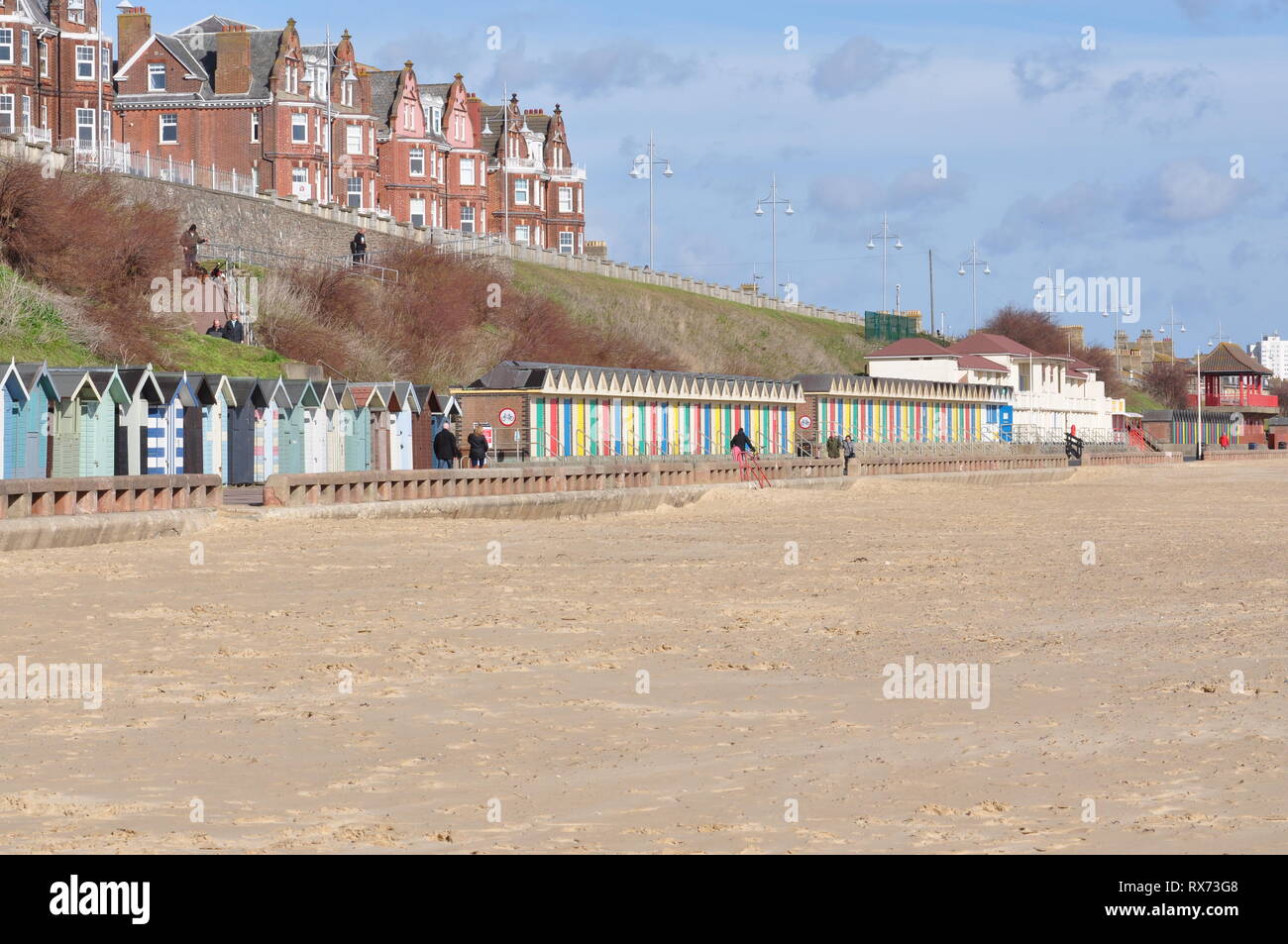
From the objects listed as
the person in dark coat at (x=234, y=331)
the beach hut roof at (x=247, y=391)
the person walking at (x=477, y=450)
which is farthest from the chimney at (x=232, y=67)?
the beach hut roof at (x=247, y=391)

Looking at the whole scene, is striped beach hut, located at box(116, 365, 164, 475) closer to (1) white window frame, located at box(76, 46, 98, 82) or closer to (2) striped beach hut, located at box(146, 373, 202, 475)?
(2) striped beach hut, located at box(146, 373, 202, 475)

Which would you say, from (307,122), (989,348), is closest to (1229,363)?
(989,348)

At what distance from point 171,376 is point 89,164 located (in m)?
29.6

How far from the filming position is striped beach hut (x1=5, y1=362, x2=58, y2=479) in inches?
1258

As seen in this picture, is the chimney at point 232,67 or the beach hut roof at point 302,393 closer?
the beach hut roof at point 302,393

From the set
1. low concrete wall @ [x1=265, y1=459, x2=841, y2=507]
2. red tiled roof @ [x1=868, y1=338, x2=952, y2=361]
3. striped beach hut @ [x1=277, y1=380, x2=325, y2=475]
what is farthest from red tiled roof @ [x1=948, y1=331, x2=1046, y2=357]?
striped beach hut @ [x1=277, y1=380, x2=325, y2=475]

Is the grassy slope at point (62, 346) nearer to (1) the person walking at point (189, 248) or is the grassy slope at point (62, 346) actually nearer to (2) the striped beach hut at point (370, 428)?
(1) the person walking at point (189, 248)

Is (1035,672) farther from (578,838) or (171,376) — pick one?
(171,376)

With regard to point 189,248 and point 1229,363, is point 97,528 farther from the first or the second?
point 1229,363

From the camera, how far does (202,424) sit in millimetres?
37938

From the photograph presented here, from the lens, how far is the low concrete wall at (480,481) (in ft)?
117

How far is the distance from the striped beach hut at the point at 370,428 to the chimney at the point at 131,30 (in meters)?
51.2

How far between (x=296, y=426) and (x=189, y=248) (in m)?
21.2

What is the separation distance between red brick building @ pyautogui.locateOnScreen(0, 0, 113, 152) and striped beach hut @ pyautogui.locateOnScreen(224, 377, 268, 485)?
39.3 m
